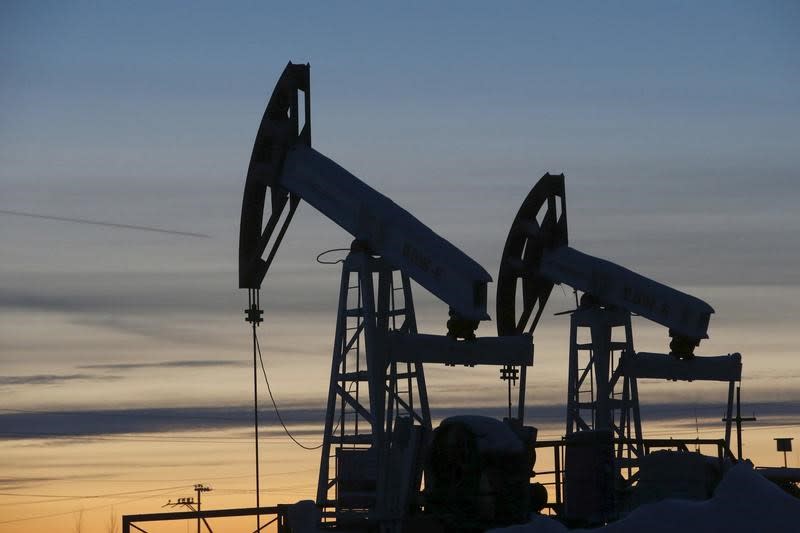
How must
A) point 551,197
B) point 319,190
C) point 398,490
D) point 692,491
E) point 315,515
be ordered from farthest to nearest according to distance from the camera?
1. point 551,197
2. point 319,190
3. point 398,490
4. point 692,491
5. point 315,515

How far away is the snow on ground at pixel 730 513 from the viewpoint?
18047 mm

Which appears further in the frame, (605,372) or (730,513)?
(605,372)

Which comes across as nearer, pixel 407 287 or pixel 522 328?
pixel 407 287

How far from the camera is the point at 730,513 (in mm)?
18203

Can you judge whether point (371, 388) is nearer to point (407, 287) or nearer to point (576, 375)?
point (407, 287)

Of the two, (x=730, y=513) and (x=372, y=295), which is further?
(x=372, y=295)

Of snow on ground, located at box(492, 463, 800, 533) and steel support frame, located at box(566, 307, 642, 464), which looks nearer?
snow on ground, located at box(492, 463, 800, 533)

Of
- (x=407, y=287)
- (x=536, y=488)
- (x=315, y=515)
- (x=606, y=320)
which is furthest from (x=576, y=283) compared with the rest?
(x=315, y=515)

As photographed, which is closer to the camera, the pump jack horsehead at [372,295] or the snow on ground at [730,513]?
the snow on ground at [730,513]

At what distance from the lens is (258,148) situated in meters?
41.5

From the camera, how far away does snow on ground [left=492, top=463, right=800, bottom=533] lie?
711 inches

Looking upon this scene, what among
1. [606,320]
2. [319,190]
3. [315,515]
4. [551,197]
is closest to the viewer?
[315,515]

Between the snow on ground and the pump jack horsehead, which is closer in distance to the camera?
the snow on ground

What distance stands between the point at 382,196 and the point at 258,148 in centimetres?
495
